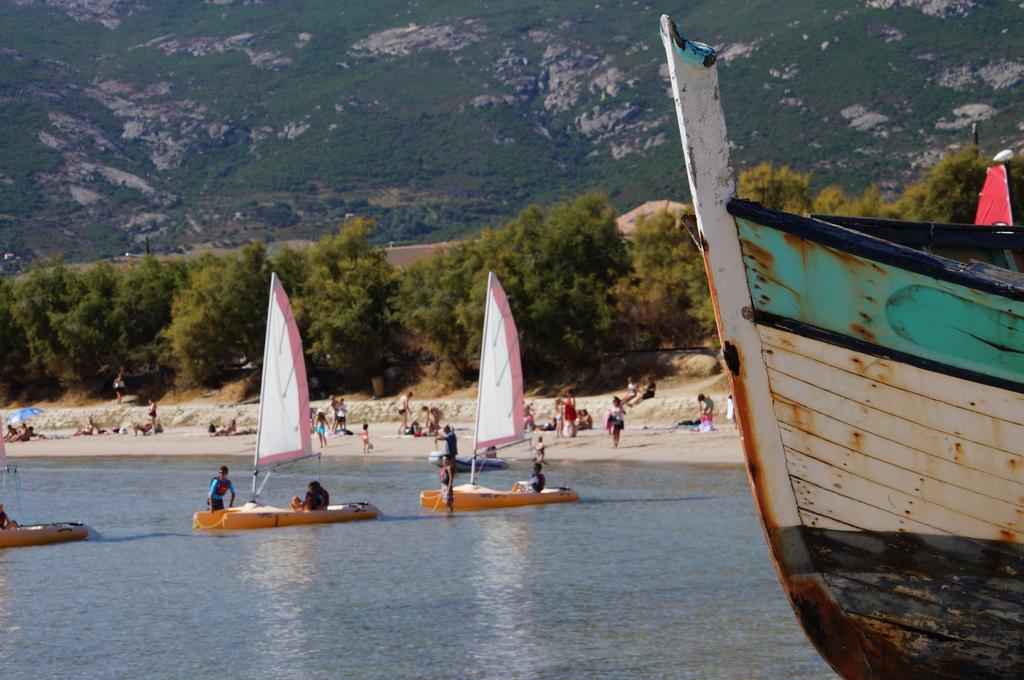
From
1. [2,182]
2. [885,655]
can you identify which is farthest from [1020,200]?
[2,182]

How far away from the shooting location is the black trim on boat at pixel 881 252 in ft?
26.1

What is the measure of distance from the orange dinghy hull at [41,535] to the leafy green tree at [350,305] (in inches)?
1037

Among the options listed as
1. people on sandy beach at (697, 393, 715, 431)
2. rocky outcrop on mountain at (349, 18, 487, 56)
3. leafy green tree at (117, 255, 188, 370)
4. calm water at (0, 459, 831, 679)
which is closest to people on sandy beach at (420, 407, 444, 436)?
people on sandy beach at (697, 393, 715, 431)

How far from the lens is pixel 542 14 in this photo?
18038cm

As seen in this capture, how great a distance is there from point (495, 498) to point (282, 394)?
4.88 m

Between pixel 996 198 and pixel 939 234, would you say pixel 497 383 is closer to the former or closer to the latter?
pixel 996 198

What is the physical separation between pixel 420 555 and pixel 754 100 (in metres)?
114

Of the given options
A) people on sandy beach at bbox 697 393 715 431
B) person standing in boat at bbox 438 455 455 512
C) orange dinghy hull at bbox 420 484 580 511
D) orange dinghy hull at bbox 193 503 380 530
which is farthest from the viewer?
people on sandy beach at bbox 697 393 715 431

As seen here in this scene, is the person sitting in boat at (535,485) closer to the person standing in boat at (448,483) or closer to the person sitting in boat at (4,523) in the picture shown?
the person standing in boat at (448,483)

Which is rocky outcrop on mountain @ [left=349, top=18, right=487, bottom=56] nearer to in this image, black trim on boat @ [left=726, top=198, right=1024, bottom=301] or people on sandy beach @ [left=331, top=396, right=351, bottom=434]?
people on sandy beach @ [left=331, top=396, right=351, bottom=434]

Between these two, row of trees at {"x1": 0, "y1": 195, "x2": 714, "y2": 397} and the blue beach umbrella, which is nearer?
row of trees at {"x1": 0, "y1": 195, "x2": 714, "y2": 397}

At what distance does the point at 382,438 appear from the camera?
41.9 m

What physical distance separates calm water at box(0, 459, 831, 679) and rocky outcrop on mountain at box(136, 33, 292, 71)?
161 meters

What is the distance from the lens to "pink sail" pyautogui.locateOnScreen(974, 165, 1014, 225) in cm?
2202
